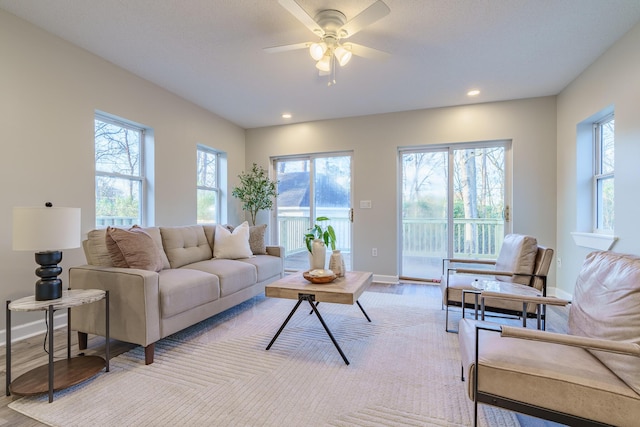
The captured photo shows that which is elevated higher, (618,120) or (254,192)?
(618,120)

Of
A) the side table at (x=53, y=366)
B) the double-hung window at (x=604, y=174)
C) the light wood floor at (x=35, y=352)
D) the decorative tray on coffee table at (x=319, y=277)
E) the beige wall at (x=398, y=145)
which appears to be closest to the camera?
the light wood floor at (x=35, y=352)

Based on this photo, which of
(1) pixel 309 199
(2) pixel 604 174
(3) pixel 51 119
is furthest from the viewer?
(1) pixel 309 199

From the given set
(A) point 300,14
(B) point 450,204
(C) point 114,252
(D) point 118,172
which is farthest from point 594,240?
(D) point 118,172

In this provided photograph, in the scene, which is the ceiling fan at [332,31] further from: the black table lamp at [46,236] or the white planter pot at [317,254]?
the black table lamp at [46,236]

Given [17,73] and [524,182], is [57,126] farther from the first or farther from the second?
[524,182]

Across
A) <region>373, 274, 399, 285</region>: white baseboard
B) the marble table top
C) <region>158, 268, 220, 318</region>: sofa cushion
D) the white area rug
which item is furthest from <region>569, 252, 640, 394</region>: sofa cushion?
<region>373, 274, 399, 285</region>: white baseboard

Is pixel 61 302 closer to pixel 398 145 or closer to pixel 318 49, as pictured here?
pixel 318 49

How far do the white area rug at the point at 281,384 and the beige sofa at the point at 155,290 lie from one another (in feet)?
0.72

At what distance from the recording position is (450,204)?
4.36 meters

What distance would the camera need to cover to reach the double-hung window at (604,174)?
3.08 metres

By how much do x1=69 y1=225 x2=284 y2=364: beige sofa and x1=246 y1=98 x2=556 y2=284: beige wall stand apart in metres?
2.24

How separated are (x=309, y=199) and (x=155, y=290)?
331cm

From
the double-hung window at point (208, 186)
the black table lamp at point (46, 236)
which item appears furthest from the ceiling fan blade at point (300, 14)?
the double-hung window at point (208, 186)

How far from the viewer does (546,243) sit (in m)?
3.90
